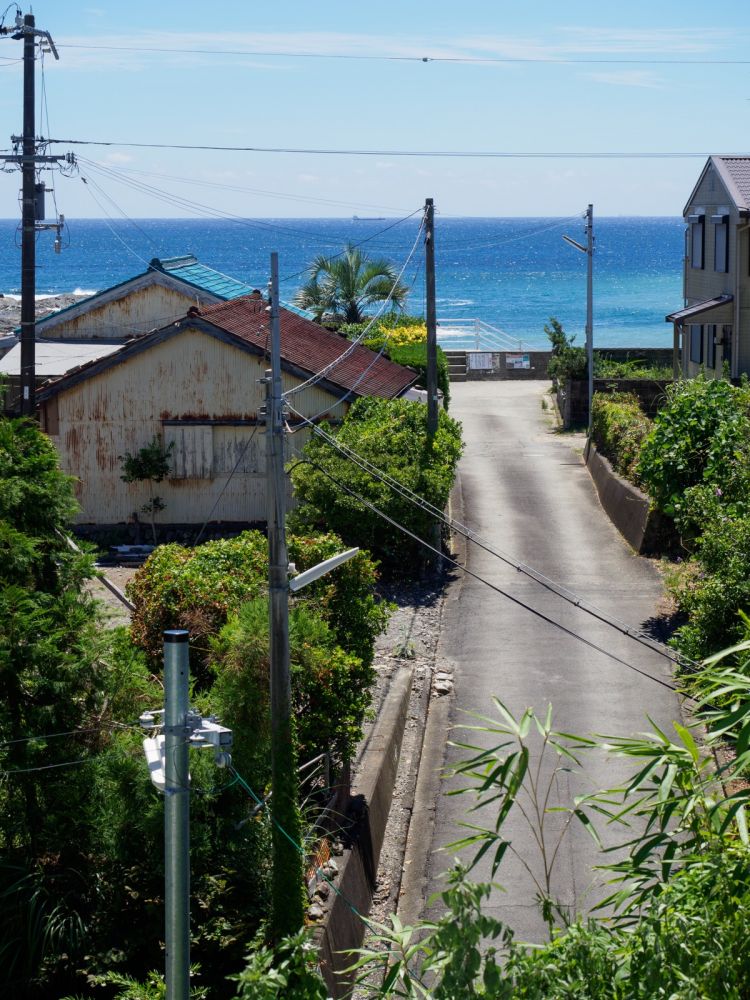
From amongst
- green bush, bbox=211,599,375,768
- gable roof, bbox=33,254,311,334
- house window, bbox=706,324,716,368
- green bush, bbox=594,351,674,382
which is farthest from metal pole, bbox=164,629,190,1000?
green bush, bbox=594,351,674,382

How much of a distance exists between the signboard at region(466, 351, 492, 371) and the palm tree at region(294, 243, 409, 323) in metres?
5.51

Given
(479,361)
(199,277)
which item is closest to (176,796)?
(199,277)

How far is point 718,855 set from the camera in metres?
7.80

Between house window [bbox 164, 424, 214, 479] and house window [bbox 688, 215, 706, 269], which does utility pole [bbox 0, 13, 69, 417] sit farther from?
house window [bbox 688, 215, 706, 269]

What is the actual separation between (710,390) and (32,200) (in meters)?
13.7

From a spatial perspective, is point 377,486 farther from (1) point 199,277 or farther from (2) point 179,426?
(1) point 199,277

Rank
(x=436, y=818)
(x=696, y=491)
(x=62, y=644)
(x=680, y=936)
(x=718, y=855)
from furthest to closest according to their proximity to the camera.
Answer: (x=696, y=491)
(x=436, y=818)
(x=62, y=644)
(x=718, y=855)
(x=680, y=936)

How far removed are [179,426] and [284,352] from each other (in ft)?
9.71

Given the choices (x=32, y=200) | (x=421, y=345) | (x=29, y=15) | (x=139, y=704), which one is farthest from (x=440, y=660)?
(x=421, y=345)

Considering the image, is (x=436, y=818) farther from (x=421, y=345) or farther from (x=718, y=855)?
(x=421, y=345)

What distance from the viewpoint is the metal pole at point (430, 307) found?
77.6 feet

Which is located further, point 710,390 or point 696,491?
point 710,390

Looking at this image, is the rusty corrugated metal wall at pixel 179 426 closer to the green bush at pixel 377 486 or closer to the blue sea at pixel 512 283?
the green bush at pixel 377 486

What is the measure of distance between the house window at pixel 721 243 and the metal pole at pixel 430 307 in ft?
39.2
